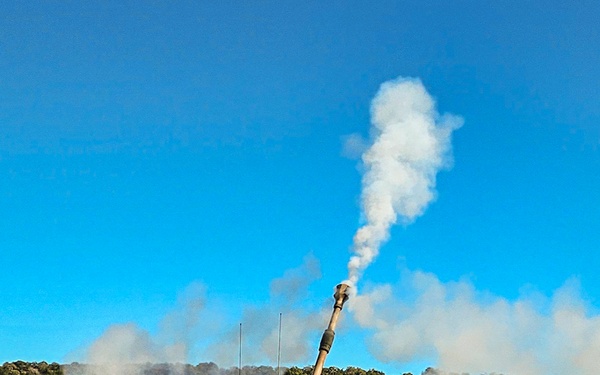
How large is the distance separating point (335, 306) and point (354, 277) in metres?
Answer: 6.96

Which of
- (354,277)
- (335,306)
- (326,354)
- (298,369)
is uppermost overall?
(298,369)

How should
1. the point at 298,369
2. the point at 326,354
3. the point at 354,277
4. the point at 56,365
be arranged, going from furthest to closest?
the point at 56,365 → the point at 298,369 → the point at 354,277 → the point at 326,354

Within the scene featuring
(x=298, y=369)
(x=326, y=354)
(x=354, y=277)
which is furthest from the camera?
(x=298, y=369)

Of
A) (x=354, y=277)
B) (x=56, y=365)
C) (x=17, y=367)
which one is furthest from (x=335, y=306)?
(x=56, y=365)

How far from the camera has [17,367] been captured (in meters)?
179

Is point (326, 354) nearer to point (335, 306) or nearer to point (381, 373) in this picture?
point (335, 306)

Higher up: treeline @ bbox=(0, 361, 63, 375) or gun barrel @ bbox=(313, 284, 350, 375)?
treeline @ bbox=(0, 361, 63, 375)

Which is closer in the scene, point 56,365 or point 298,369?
point 298,369

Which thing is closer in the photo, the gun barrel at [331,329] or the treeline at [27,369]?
the gun barrel at [331,329]

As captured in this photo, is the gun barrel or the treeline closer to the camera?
the gun barrel

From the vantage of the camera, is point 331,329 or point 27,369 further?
point 27,369

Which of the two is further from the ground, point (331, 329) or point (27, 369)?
point (27, 369)

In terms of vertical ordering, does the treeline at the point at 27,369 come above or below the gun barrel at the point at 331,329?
above

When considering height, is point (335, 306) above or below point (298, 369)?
below
